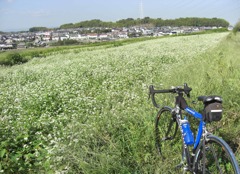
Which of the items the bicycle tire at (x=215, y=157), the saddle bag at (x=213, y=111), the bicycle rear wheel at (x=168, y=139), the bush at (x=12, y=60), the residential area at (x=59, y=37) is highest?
the residential area at (x=59, y=37)

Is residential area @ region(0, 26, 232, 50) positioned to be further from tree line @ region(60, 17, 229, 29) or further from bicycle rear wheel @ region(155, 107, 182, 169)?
bicycle rear wheel @ region(155, 107, 182, 169)

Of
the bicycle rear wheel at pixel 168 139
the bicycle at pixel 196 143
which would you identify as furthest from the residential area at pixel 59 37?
the bicycle at pixel 196 143

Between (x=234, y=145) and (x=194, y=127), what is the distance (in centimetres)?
75

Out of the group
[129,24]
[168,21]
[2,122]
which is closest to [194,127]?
[2,122]

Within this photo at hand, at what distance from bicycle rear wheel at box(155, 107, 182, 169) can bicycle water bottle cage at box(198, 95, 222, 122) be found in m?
1.31

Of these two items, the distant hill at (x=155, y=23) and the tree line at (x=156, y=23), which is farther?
the distant hill at (x=155, y=23)

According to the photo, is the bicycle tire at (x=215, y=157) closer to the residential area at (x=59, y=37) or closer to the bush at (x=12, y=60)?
the bush at (x=12, y=60)

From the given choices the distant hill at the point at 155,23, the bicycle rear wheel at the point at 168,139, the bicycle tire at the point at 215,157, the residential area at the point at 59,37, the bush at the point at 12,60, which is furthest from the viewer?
the distant hill at the point at 155,23

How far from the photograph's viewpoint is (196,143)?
310 cm

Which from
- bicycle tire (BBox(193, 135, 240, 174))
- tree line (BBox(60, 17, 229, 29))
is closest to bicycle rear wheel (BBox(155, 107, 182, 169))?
bicycle tire (BBox(193, 135, 240, 174))

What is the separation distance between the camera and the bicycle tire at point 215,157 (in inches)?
100

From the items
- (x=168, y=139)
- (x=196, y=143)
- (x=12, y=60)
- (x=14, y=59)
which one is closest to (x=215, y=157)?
(x=196, y=143)

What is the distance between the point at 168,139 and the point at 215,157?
1661 millimetres

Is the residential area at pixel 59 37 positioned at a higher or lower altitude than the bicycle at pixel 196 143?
higher
